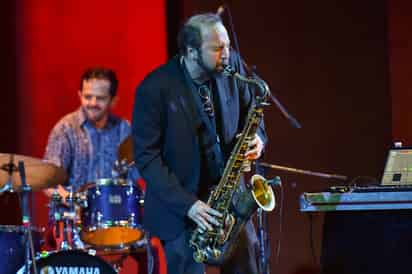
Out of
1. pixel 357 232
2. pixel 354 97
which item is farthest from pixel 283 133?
pixel 357 232

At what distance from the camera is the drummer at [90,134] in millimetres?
6051

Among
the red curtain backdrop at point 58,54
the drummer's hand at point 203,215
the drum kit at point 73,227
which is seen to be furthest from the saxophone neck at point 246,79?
the red curtain backdrop at point 58,54

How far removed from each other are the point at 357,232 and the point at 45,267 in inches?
88.4

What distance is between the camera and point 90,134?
6207mm

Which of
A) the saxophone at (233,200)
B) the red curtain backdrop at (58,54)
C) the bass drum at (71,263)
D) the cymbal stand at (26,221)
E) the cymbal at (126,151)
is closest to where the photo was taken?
the saxophone at (233,200)

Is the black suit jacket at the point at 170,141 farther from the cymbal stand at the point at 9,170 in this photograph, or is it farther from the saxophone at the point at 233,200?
the cymbal stand at the point at 9,170

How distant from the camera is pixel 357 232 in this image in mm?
4000

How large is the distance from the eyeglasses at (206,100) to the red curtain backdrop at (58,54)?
2.77 metres

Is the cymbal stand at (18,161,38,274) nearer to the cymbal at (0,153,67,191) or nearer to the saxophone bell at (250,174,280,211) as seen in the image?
the cymbal at (0,153,67,191)

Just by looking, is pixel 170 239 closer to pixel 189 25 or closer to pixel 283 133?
pixel 189 25

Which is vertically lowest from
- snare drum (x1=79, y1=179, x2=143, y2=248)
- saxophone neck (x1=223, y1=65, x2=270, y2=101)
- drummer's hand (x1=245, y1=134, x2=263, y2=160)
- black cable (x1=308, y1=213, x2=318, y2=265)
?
black cable (x1=308, y1=213, x2=318, y2=265)

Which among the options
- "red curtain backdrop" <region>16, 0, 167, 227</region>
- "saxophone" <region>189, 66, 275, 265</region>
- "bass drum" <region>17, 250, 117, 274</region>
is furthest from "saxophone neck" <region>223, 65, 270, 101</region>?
"red curtain backdrop" <region>16, 0, 167, 227</region>

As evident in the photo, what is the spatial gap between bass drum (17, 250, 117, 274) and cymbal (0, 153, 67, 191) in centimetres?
49

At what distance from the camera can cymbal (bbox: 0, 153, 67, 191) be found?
16.7ft
